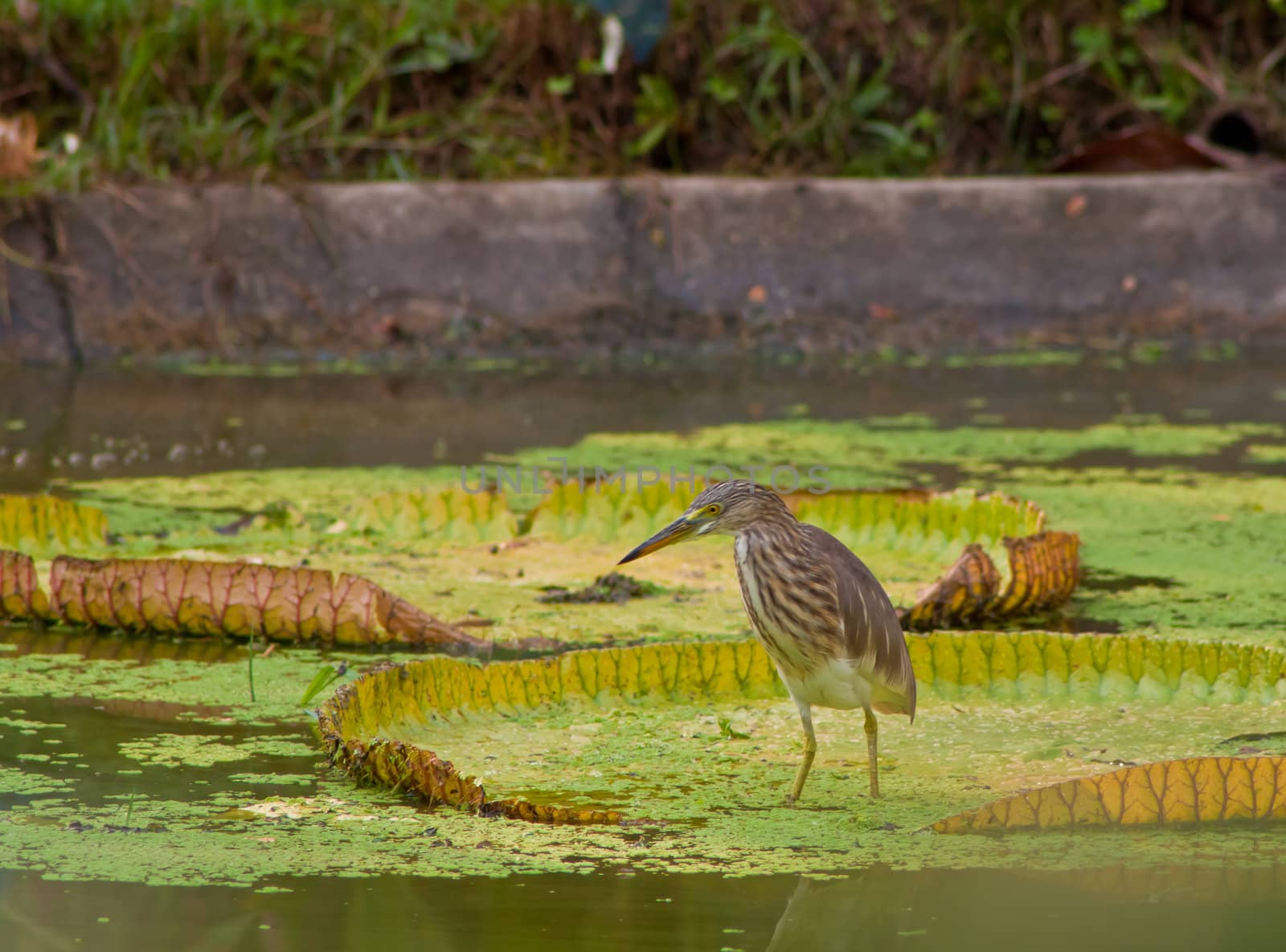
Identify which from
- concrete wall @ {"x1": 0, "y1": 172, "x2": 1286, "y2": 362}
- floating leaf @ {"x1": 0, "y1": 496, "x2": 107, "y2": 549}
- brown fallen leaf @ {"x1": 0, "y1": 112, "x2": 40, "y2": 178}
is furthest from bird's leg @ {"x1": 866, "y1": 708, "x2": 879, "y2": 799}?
brown fallen leaf @ {"x1": 0, "y1": 112, "x2": 40, "y2": 178}

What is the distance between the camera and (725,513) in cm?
250

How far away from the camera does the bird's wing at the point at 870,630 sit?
239 cm

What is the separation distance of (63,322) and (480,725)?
4.36m

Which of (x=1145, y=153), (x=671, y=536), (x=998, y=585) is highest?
(x=1145, y=153)

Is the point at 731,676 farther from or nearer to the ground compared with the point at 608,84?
nearer to the ground

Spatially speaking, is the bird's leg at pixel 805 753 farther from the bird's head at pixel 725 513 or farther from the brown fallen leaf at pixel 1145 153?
the brown fallen leaf at pixel 1145 153

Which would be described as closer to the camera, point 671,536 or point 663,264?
point 671,536

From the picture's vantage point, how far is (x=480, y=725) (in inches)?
102

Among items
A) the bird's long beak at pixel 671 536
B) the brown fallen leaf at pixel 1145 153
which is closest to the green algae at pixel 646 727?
the bird's long beak at pixel 671 536

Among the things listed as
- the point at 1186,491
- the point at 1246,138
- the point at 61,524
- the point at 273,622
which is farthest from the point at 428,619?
the point at 1246,138

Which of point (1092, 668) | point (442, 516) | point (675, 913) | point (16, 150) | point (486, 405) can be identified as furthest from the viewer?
point (16, 150)

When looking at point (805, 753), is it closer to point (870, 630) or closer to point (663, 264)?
point (870, 630)

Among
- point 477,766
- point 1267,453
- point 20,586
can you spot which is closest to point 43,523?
point 20,586

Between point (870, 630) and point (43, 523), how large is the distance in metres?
1.90
